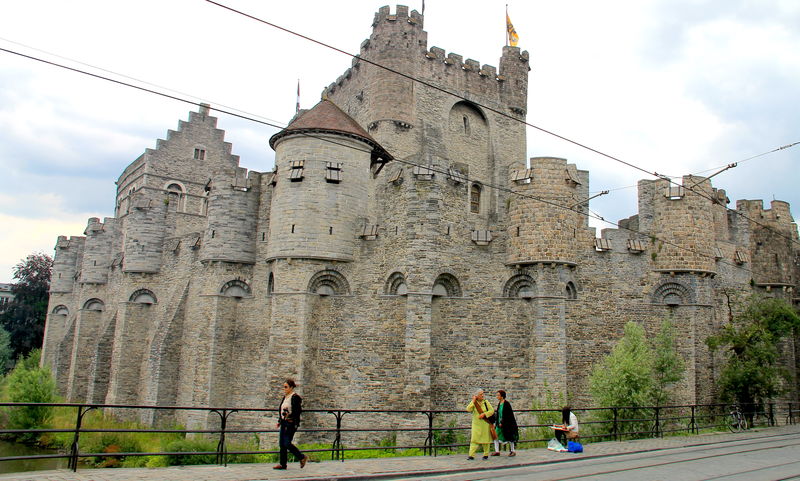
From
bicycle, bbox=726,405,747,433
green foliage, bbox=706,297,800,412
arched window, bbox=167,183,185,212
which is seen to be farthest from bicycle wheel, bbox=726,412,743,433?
arched window, bbox=167,183,185,212

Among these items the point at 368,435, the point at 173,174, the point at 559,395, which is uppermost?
the point at 173,174

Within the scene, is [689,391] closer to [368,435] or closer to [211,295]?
[368,435]

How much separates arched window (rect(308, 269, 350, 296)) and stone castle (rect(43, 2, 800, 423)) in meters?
0.06

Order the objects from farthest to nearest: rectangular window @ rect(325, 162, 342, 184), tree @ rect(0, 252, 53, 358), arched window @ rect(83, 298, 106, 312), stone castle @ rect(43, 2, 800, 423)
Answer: tree @ rect(0, 252, 53, 358)
arched window @ rect(83, 298, 106, 312)
rectangular window @ rect(325, 162, 342, 184)
stone castle @ rect(43, 2, 800, 423)

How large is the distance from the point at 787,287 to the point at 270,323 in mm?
22309

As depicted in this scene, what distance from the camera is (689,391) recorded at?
74.6 ft

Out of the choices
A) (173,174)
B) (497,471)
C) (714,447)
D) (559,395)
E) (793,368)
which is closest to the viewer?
(497,471)

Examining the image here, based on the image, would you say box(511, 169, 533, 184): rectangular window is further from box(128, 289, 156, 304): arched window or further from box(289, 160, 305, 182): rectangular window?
box(128, 289, 156, 304): arched window

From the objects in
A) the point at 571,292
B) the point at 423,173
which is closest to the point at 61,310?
the point at 423,173

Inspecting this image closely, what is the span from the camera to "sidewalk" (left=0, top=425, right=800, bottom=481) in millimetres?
9422

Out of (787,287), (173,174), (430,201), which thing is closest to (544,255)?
(430,201)

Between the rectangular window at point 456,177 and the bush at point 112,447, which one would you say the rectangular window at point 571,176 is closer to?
the rectangular window at point 456,177

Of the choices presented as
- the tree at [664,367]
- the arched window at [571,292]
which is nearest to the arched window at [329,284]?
the arched window at [571,292]

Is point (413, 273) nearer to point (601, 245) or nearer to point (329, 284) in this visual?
point (329, 284)
